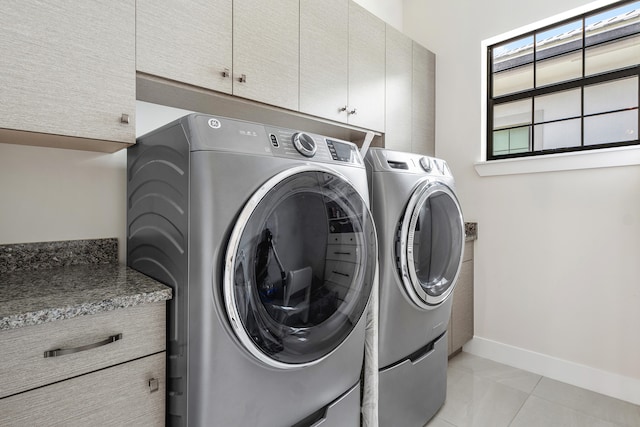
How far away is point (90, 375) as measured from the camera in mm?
826

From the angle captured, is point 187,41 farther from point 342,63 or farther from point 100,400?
point 100,400

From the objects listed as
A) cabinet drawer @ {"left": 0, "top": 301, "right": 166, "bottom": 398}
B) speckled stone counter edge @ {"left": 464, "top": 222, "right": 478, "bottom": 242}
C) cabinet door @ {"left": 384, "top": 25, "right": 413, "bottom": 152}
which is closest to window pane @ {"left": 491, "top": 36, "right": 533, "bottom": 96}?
cabinet door @ {"left": 384, "top": 25, "right": 413, "bottom": 152}

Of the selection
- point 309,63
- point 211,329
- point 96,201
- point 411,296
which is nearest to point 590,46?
point 309,63

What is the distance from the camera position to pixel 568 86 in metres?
2.27

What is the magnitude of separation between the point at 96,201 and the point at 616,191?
279 centimetres

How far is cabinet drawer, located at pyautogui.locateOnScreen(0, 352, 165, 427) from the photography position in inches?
29.4

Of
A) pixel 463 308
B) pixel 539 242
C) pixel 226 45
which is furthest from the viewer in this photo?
pixel 463 308

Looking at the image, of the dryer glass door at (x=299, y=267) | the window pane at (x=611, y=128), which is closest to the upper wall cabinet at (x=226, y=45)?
the dryer glass door at (x=299, y=267)

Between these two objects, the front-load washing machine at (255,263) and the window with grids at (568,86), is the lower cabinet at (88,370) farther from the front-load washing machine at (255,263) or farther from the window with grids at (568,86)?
the window with grids at (568,86)

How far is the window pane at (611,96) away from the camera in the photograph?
2.07 metres

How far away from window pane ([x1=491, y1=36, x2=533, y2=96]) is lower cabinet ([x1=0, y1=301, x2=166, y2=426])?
9.00ft

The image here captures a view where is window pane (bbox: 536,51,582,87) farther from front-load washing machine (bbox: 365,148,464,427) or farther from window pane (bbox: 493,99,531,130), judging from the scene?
front-load washing machine (bbox: 365,148,464,427)

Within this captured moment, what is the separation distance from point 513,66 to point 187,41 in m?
2.35

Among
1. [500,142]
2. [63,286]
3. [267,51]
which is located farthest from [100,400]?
[500,142]
